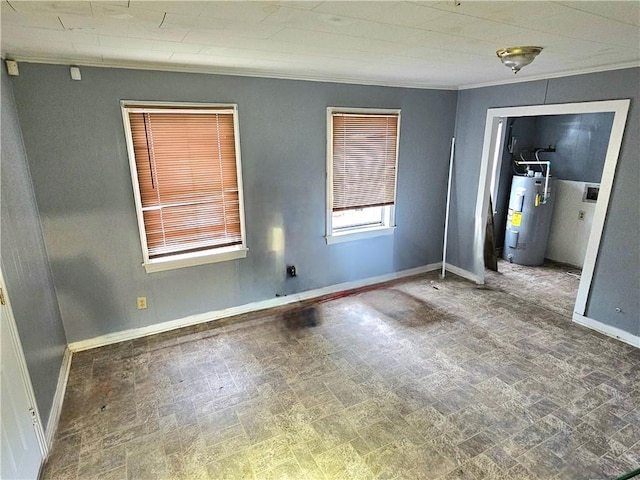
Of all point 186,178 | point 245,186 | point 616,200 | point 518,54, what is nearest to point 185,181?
point 186,178

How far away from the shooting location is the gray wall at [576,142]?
Result: 4578 mm

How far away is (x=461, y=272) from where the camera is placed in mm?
Answer: 4719

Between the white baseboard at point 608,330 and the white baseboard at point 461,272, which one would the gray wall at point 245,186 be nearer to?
the white baseboard at point 461,272

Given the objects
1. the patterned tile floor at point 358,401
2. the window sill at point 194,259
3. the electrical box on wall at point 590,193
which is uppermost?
the electrical box on wall at point 590,193

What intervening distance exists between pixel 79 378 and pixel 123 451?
953 millimetres

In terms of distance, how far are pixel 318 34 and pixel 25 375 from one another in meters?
2.42

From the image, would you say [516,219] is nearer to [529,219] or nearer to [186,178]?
[529,219]

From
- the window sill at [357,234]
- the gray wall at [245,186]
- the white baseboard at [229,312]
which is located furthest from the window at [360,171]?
the white baseboard at [229,312]

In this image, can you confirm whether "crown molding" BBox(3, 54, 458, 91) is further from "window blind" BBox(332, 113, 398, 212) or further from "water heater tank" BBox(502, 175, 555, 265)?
"water heater tank" BBox(502, 175, 555, 265)

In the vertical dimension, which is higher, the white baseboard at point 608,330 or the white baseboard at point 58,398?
the white baseboard at point 608,330

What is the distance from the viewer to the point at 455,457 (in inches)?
81.4

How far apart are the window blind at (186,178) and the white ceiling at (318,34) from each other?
440mm

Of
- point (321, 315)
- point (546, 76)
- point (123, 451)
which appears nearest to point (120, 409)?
point (123, 451)

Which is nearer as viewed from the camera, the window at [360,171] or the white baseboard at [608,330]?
the white baseboard at [608,330]
